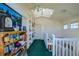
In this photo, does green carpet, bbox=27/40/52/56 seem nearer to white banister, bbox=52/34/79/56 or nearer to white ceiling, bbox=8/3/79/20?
white banister, bbox=52/34/79/56

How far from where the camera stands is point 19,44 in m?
1.83

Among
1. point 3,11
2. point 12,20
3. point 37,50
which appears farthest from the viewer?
point 37,50

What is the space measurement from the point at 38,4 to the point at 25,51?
0.78m

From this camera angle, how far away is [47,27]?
6.01 feet

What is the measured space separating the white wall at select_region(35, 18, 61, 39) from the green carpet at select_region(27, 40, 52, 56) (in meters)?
0.10

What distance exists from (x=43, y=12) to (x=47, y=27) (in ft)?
0.82

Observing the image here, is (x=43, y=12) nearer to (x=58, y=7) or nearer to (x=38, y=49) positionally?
(x=58, y=7)

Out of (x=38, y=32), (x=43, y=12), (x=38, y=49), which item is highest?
(x=43, y=12)

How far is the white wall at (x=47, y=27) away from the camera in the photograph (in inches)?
71.6

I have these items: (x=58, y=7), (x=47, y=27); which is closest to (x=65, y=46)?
(x=47, y=27)

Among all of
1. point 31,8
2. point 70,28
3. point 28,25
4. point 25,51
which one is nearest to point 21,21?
point 28,25

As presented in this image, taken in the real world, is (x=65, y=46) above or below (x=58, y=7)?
below

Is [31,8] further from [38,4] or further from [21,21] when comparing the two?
[21,21]

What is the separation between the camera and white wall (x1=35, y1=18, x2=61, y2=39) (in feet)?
5.97
